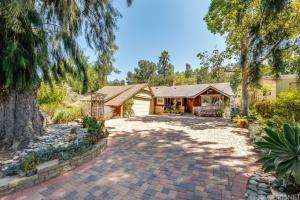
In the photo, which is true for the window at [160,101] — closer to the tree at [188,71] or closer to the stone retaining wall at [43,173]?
the stone retaining wall at [43,173]

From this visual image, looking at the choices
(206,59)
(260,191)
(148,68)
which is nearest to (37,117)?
(260,191)

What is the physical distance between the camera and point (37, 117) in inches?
251

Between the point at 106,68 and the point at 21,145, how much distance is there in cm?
400

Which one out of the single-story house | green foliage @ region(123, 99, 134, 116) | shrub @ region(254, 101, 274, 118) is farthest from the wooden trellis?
shrub @ region(254, 101, 274, 118)

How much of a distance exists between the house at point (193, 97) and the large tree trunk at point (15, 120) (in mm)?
17341

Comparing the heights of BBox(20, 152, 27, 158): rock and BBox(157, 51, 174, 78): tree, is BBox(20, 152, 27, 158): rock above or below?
below

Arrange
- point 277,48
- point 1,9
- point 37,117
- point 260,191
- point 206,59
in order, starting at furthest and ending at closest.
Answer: point 206,59 < point 277,48 < point 37,117 < point 260,191 < point 1,9

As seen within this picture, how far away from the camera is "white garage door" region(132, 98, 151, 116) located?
A: 18453 mm

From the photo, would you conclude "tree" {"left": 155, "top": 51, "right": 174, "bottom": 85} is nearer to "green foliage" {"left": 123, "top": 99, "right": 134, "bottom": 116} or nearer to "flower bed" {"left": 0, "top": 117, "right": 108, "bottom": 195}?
"green foliage" {"left": 123, "top": 99, "right": 134, "bottom": 116}

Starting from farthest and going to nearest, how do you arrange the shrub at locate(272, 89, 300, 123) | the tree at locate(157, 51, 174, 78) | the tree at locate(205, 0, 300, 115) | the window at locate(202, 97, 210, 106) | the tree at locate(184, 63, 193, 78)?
the tree at locate(184, 63, 193, 78) < the tree at locate(157, 51, 174, 78) < the window at locate(202, 97, 210, 106) < the shrub at locate(272, 89, 300, 123) < the tree at locate(205, 0, 300, 115)

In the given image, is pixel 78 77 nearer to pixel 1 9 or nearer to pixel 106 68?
pixel 106 68

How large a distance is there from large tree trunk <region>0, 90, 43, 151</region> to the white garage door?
1268cm

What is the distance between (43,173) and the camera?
12.3ft

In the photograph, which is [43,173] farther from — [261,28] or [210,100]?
[210,100]
